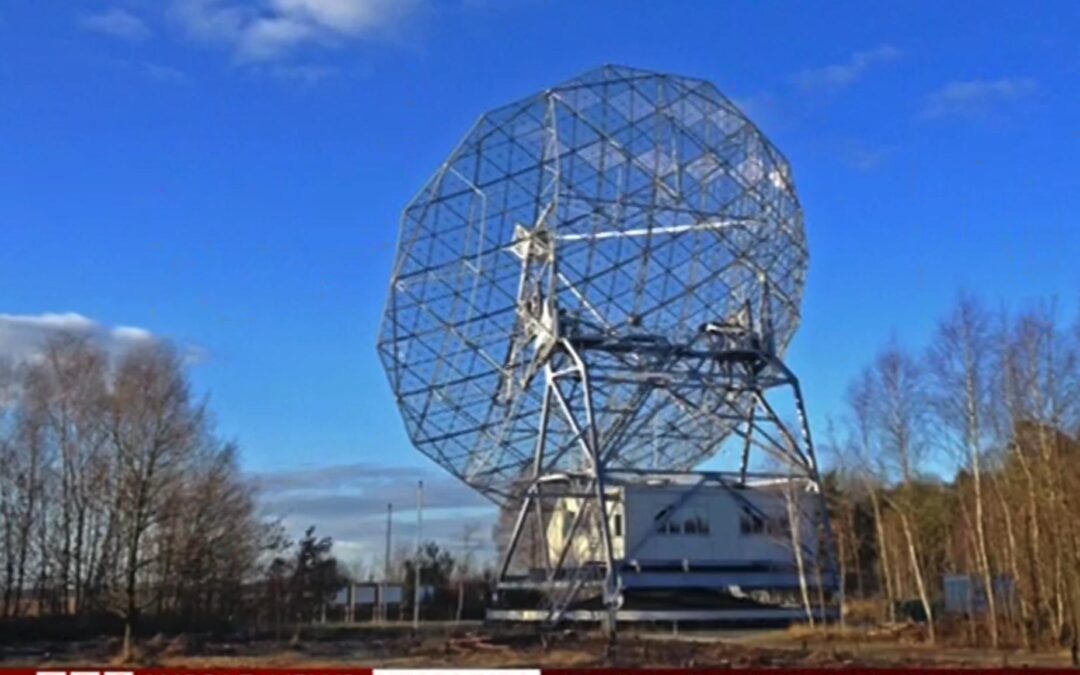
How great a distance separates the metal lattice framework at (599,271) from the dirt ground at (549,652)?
30.2ft

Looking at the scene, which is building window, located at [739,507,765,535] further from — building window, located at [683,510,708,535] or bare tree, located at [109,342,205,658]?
bare tree, located at [109,342,205,658]

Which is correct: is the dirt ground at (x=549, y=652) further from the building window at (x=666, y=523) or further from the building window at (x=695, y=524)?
the building window at (x=695, y=524)

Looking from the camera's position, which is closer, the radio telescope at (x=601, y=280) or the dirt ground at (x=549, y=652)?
the dirt ground at (x=549, y=652)

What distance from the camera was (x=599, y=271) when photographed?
47812 mm

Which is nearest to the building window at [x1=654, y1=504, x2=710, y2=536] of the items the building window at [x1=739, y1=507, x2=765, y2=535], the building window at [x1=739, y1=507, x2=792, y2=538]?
the building window at [x1=739, y1=507, x2=765, y2=535]

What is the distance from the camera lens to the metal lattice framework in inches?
1834

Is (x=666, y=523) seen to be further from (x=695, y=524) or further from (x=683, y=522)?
(x=695, y=524)

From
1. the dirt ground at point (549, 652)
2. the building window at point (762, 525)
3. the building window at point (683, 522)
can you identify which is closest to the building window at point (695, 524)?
the building window at point (683, 522)

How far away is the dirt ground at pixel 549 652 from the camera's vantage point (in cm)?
Answer: 3291

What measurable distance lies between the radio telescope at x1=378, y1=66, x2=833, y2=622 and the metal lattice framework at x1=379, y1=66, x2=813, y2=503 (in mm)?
71

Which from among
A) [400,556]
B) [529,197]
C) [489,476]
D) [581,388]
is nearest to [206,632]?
[489,476]

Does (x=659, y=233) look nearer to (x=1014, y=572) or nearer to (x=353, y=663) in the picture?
(x=1014, y=572)

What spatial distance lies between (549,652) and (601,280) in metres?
17.0

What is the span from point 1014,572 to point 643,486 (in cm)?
1551
